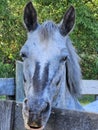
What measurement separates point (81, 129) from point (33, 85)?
1.47 feet

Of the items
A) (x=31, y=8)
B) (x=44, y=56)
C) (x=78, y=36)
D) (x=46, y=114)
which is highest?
(x=31, y=8)

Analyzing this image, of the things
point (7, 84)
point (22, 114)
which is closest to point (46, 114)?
point (22, 114)

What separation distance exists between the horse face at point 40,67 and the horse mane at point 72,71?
214mm

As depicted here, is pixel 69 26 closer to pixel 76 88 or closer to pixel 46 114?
pixel 76 88

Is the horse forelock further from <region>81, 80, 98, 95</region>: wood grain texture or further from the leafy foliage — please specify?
the leafy foliage

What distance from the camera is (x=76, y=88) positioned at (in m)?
2.78

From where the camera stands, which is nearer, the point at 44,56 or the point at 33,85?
the point at 33,85

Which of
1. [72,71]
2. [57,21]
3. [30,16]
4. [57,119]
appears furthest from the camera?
[57,21]

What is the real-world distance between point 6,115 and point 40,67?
1.13 ft

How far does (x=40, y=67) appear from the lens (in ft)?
6.63

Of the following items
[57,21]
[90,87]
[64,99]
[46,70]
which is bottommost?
[90,87]

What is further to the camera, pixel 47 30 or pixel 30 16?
pixel 30 16

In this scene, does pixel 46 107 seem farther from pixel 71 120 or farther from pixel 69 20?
pixel 69 20

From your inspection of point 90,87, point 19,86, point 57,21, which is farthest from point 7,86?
point 57,21
